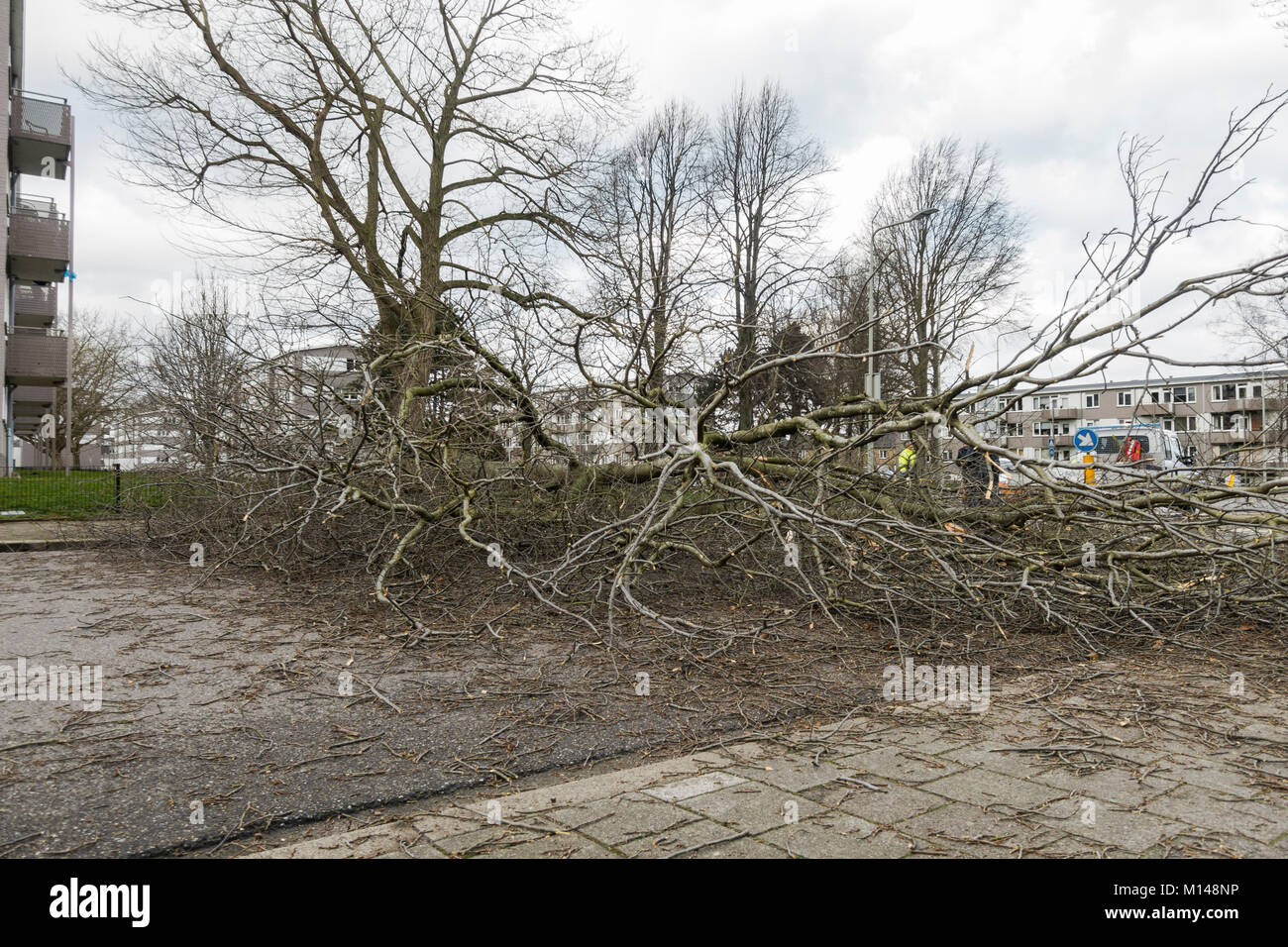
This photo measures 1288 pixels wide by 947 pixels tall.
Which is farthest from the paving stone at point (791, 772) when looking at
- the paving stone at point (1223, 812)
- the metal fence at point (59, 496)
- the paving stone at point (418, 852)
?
the metal fence at point (59, 496)

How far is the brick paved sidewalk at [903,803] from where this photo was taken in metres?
2.59

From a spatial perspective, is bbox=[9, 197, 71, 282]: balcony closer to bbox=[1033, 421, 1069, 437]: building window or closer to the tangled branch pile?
the tangled branch pile

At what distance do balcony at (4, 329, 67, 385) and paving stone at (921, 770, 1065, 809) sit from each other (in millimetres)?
33801

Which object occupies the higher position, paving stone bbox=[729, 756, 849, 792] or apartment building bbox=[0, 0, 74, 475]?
apartment building bbox=[0, 0, 74, 475]

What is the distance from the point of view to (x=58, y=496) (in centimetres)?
1565

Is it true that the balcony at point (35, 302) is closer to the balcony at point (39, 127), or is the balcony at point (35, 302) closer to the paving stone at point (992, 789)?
the balcony at point (39, 127)

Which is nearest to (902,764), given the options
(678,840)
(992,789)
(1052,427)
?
(992,789)

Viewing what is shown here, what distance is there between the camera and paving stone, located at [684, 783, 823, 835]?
9.06 ft

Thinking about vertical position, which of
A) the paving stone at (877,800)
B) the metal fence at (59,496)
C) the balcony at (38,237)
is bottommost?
the paving stone at (877,800)

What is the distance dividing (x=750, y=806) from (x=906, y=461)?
508cm

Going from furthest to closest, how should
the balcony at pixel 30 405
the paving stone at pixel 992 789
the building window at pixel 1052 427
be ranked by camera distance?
the balcony at pixel 30 405
the building window at pixel 1052 427
the paving stone at pixel 992 789

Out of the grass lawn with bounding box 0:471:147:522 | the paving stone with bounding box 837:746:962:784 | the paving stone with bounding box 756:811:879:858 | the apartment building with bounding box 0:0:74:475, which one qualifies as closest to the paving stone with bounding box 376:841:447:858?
the paving stone with bounding box 756:811:879:858

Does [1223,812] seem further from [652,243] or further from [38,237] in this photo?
[38,237]

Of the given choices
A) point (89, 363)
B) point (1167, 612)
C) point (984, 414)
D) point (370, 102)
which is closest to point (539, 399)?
point (984, 414)
